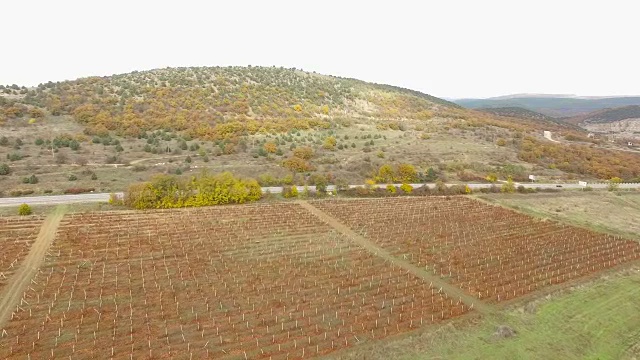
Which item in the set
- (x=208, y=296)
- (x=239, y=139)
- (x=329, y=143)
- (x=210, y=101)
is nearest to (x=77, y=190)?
(x=208, y=296)

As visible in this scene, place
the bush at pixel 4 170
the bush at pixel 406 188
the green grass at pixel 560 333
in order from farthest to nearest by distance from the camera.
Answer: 1. the bush at pixel 406 188
2. the bush at pixel 4 170
3. the green grass at pixel 560 333

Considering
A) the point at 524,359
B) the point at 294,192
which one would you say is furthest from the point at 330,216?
the point at 524,359

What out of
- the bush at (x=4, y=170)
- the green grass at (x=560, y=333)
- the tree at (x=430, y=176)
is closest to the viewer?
the green grass at (x=560, y=333)

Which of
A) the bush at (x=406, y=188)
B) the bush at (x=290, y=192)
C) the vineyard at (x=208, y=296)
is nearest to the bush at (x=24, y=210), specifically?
the vineyard at (x=208, y=296)

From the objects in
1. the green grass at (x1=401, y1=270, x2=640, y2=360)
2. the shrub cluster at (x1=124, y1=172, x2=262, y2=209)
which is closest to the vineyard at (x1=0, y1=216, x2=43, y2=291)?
the shrub cluster at (x1=124, y1=172, x2=262, y2=209)

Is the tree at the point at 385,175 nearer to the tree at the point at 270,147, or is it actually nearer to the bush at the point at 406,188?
the bush at the point at 406,188

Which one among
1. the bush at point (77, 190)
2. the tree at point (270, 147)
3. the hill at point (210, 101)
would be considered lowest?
the bush at point (77, 190)
